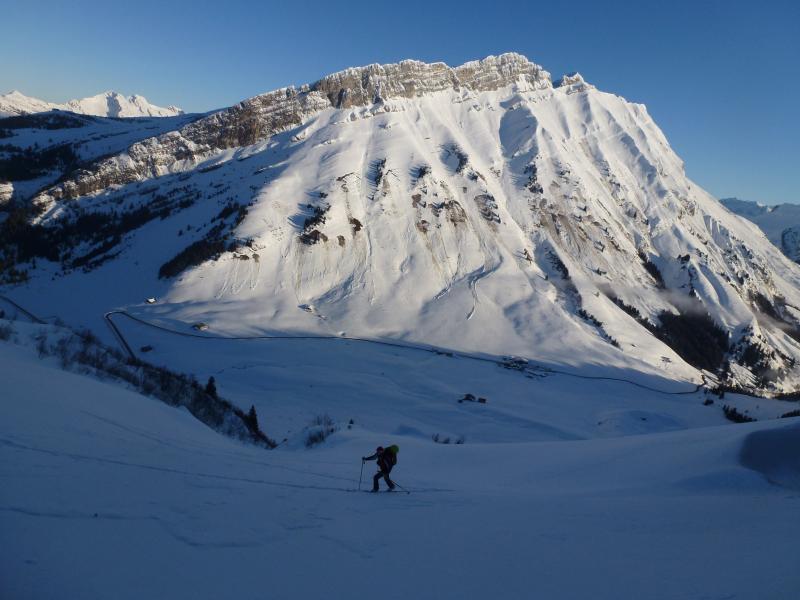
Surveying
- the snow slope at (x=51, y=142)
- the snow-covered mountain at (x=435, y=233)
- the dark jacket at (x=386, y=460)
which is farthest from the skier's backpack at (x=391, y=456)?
the snow slope at (x=51, y=142)

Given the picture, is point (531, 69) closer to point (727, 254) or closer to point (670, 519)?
point (727, 254)

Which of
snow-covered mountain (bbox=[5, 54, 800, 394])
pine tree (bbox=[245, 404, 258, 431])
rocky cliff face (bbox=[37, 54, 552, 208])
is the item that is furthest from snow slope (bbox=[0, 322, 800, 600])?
rocky cliff face (bbox=[37, 54, 552, 208])

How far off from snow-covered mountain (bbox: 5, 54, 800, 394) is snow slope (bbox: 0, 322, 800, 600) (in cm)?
3880

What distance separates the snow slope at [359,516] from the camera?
589 centimetres

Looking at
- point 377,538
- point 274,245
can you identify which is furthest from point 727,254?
point 377,538

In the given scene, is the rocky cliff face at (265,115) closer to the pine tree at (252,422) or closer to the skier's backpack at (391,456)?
the pine tree at (252,422)

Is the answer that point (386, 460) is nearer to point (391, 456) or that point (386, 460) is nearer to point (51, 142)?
point (391, 456)

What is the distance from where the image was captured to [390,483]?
1152 cm

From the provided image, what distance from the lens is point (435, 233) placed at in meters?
75.9

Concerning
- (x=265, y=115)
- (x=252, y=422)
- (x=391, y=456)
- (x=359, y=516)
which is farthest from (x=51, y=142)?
(x=359, y=516)

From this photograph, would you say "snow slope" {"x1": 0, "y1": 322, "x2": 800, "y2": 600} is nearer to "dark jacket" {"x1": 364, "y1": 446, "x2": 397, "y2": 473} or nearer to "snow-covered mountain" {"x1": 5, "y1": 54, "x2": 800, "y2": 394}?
"dark jacket" {"x1": 364, "y1": 446, "x2": 397, "y2": 473}

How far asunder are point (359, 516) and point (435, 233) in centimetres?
6869

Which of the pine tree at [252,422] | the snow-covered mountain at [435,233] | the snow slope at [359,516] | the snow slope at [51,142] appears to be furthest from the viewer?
the snow slope at [51,142]

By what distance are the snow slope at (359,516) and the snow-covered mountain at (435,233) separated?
127ft
